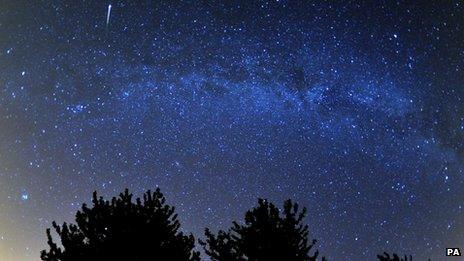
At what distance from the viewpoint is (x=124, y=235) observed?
27.5ft

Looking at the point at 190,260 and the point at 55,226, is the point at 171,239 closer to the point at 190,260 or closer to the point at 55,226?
the point at 190,260

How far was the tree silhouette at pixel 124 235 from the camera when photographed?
816 cm

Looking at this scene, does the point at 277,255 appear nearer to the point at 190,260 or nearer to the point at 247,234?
the point at 247,234

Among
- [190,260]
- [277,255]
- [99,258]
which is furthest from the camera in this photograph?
[277,255]

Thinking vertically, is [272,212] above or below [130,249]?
above

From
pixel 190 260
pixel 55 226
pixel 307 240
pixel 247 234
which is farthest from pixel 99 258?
pixel 307 240

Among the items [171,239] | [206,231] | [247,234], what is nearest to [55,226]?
[171,239]

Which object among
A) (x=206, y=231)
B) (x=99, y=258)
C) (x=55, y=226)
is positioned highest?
(x=206, y=231)

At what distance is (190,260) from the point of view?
8820 mm

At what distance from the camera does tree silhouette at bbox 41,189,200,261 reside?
321 inches

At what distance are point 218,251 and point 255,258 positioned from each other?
80 cm

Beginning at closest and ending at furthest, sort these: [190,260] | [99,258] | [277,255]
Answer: [99,258] → [190,260] → [277,255]

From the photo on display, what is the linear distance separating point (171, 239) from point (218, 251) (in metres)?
1.48

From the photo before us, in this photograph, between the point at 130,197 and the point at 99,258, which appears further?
the point at 130,197
